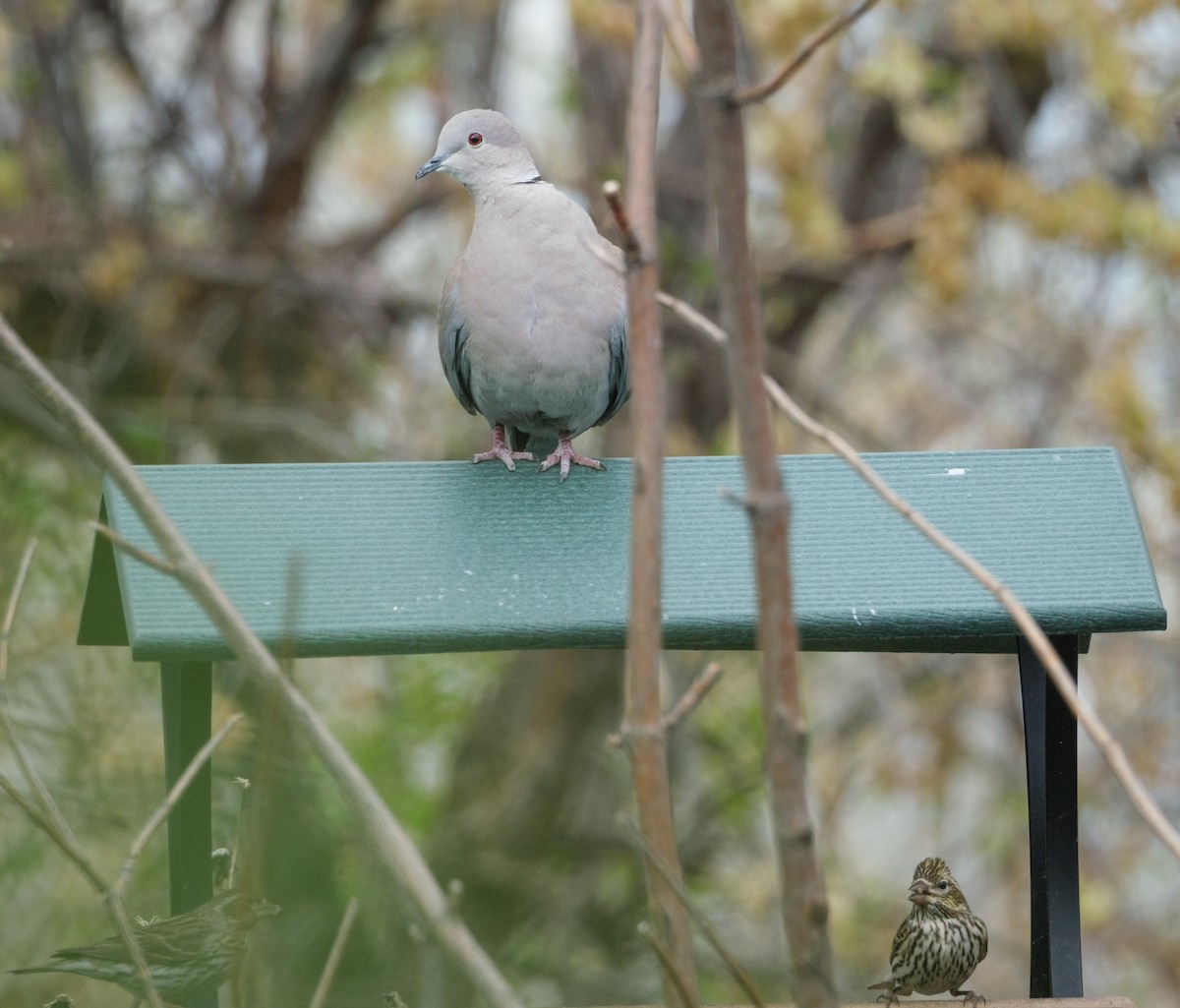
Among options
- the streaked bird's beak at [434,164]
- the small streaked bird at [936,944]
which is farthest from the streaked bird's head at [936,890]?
the streaked bird's beak at [434,164]

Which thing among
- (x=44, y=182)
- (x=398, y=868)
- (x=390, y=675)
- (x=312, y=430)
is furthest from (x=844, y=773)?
(x=398, y=868)

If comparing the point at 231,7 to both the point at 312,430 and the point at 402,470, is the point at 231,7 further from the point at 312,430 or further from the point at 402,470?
the point at 402,470

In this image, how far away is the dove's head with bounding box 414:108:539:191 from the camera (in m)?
3.40

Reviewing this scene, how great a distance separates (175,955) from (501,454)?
1.44 meters

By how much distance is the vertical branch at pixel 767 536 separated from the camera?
4.20 feet

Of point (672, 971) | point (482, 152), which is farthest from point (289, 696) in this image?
point (482, 152)

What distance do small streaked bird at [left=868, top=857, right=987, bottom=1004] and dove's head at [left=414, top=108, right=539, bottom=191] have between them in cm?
169

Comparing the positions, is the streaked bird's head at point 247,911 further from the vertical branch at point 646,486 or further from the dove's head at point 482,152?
the dove's head at point 482,152

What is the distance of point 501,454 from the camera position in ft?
10.7

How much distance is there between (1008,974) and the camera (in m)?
7.51

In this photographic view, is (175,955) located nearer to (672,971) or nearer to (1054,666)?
(672,971)

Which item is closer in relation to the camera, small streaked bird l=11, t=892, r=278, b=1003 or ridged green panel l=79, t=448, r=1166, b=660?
small streaked bird l=11, t=892, r=278, b=1003

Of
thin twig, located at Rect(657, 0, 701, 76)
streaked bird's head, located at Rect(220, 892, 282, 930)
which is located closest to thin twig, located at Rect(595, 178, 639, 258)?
thin twig, located at Rect(657, 0, 701, 76)

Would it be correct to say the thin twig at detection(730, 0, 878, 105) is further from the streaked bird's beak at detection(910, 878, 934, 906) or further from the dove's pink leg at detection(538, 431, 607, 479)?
the streaked bird's beak at detection(910, 878, 934, 906)
